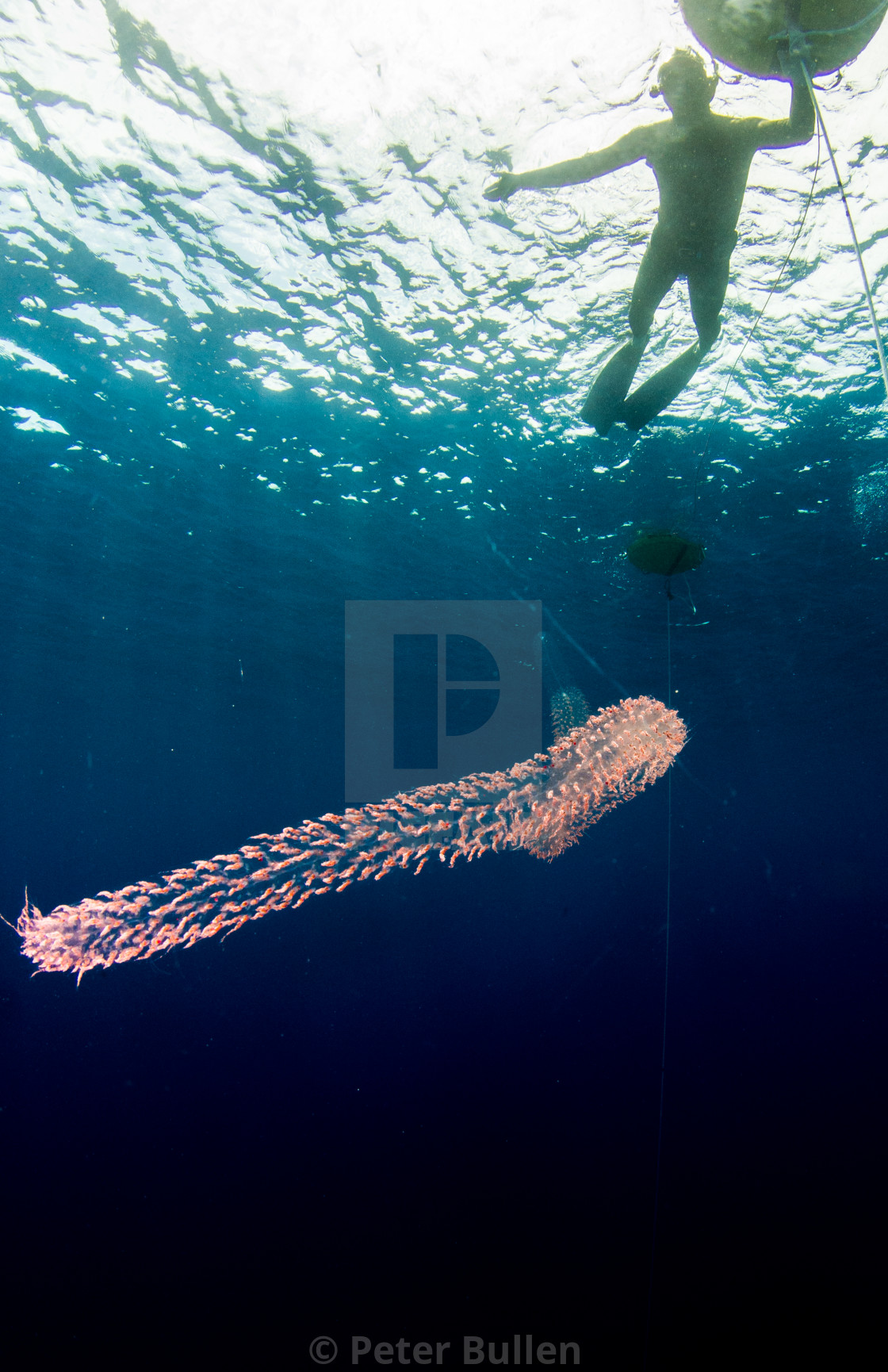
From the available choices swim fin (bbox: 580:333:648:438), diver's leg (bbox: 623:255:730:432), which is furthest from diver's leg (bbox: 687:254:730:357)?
swim fin (bbox: 580:333:648:438)

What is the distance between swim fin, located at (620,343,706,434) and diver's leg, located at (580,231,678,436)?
15 centimetres

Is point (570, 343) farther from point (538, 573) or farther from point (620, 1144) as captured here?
point (620, 1144)

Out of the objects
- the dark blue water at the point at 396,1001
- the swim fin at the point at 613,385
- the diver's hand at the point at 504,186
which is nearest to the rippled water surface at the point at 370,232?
the dark blue water at the point at 396,1001

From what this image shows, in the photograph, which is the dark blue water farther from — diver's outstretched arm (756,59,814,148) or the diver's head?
diver's outstretched arm (756,59,814,148)

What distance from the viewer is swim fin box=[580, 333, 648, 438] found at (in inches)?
230

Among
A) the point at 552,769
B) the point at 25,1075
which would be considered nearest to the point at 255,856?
the point at 552,769

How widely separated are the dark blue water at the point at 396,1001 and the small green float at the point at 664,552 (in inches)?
81.3

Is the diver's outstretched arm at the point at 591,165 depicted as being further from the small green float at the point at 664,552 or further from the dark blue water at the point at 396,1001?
the small green float at the point at 664,552

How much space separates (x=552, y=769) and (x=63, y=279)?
9496mm

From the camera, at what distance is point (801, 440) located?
10438 millimetres

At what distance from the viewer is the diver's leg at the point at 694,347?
5.32 metres

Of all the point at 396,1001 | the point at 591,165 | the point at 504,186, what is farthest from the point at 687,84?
the point at 396,1001

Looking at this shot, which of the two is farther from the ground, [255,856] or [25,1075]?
[255,856]

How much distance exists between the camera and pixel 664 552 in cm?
962
